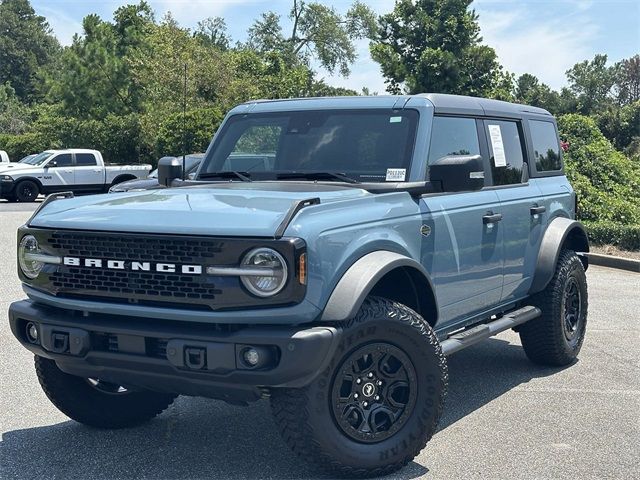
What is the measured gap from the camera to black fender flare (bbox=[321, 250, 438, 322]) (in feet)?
11.7

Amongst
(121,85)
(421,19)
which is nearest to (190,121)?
(421,19)

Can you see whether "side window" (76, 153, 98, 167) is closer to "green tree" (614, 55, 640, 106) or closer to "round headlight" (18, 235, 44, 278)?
"round headlight" (18, 235, 44, 278)

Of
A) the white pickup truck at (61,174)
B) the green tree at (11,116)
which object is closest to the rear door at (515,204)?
the white pickup truck at (61,174)

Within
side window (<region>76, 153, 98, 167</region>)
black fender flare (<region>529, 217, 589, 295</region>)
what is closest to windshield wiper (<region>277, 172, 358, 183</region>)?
black fender flare (<region>529, 217, 589, 295</region>)

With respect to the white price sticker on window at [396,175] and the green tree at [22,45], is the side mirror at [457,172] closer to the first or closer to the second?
the white price sticker on window at [396,175]

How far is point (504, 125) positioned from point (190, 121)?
18.4 meters

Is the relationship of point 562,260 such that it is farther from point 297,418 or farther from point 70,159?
point 70,159

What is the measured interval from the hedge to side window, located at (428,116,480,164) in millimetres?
8294

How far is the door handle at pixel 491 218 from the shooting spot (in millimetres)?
5031

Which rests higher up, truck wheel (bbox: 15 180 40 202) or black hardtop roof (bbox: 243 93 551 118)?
black hardtop roof (bbox: 243 93 551 118)

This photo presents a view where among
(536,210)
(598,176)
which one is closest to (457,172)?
(536,210)

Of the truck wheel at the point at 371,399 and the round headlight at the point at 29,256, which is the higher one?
the round headlight at the point at 29,256

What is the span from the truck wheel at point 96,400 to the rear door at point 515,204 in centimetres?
243

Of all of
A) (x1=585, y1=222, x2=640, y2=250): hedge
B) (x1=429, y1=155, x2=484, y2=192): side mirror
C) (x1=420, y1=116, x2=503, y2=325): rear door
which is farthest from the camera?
(x1=585, y1=222, x2=640, y2=250): hedge
